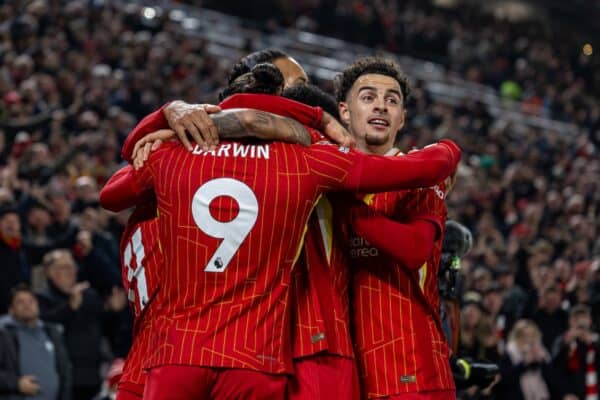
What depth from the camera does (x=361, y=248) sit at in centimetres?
453

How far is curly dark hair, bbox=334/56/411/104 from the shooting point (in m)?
4.84

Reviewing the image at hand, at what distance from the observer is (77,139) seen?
1215 centimetres

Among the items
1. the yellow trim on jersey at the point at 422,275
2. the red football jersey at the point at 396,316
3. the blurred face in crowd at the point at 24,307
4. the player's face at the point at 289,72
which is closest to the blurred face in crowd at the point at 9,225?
the blurred face in crowd at the point at 24,307

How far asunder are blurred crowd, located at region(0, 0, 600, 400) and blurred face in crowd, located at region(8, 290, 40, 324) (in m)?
0.02

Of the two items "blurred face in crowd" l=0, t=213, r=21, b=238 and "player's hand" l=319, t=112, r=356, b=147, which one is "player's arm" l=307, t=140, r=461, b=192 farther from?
"blurred face in crowd" l=0, t=213, r=21, b=238

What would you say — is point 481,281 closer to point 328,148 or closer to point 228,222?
point 328,148

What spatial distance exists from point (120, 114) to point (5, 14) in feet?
9.82

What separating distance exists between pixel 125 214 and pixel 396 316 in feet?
22.3

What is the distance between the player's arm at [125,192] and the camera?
4328 millimetres

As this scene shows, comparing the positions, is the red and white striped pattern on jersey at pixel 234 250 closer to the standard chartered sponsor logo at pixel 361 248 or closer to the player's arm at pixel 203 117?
the player's arm at pixel 203 117

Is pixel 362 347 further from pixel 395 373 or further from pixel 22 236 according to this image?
pixel 22 236

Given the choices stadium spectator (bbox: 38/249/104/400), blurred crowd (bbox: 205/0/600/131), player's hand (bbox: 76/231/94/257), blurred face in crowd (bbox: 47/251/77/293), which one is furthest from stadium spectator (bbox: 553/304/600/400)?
blurred crowd (bbox: 205/0/600/131)

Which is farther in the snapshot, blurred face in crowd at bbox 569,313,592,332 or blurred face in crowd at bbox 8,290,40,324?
blurred face in crowd at bbox 569,313,592,332

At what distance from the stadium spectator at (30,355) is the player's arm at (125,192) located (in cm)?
434
